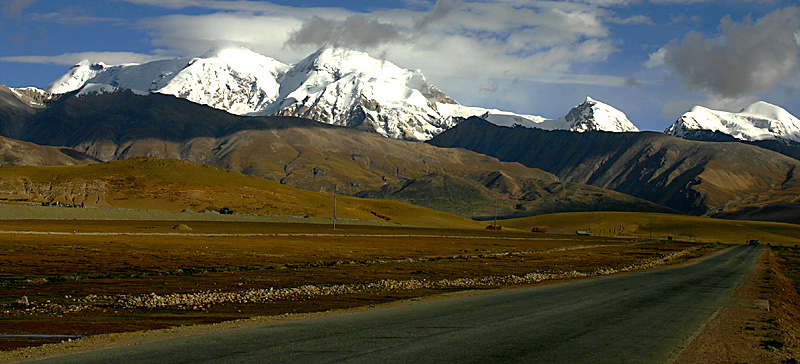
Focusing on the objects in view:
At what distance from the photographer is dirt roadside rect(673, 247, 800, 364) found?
18688mm

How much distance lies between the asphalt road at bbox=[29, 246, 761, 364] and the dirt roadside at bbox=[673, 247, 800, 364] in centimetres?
60

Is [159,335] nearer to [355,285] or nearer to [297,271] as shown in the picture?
[355,285]

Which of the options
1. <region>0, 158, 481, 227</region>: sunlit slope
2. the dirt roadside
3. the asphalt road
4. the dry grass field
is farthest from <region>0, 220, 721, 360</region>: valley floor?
<region>0, 158, 481, 227</region>: sunlit slope

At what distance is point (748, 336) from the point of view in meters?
22.3

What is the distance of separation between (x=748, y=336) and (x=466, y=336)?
31.7 feet

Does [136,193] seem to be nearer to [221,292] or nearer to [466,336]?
[221,292]

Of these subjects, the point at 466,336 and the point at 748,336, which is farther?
the point at 748,336

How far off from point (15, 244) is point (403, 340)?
56.8m

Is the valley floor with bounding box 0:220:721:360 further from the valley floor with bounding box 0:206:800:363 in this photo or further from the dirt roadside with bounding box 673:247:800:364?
the dirt roadside with bounding box 673:247:800:364

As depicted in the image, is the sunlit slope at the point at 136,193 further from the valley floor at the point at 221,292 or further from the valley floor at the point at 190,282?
the valley floor at the point at 221,292

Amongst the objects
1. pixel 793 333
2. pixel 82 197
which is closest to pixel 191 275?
pixel 793 333

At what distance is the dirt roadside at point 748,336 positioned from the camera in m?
18.7

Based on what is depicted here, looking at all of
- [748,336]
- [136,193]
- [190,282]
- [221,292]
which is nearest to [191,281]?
[190,282]

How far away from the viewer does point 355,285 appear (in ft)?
125
